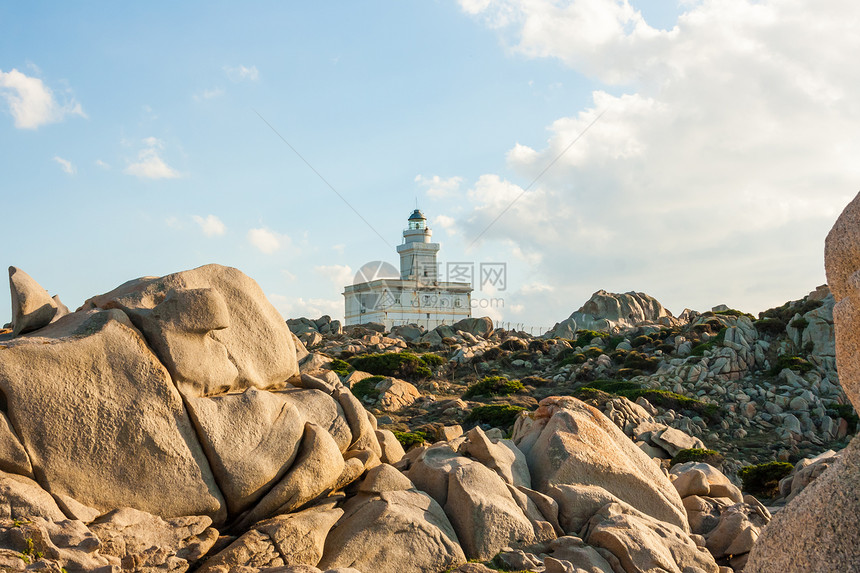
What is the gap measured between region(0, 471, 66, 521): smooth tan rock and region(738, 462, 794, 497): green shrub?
52.9 feet

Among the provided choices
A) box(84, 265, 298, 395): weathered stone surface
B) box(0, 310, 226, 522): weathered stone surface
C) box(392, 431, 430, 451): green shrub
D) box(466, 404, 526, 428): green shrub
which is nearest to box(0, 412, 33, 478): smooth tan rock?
box(0, 310, 226, 522): weathered stone surface

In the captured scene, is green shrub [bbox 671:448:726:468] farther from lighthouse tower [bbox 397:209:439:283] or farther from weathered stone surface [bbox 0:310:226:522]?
lighthouse tower [bbox 397:209:439:283]

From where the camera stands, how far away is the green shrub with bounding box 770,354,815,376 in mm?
30531

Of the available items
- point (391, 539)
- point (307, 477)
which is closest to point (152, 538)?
point (307, 477)

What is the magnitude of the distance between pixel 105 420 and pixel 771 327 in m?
33.7

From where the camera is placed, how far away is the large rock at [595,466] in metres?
11.2

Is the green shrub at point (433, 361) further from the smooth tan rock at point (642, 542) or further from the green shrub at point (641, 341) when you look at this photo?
the smooth tan rock at point (642, 542)

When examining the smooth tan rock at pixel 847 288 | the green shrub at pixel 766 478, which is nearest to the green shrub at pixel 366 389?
the green shrub at pixel 766 478

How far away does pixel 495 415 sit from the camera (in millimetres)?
24797

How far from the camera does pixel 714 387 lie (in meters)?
29.8

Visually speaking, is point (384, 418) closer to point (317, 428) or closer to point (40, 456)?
point (317, 428)

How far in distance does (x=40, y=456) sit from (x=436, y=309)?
217 feet

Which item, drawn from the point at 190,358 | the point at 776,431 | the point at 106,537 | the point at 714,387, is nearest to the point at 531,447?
the point at 190,358

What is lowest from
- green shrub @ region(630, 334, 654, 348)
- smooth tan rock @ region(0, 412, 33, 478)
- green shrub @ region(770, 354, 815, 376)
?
smooth tan rock @ region(0, 412, 33, 478)
